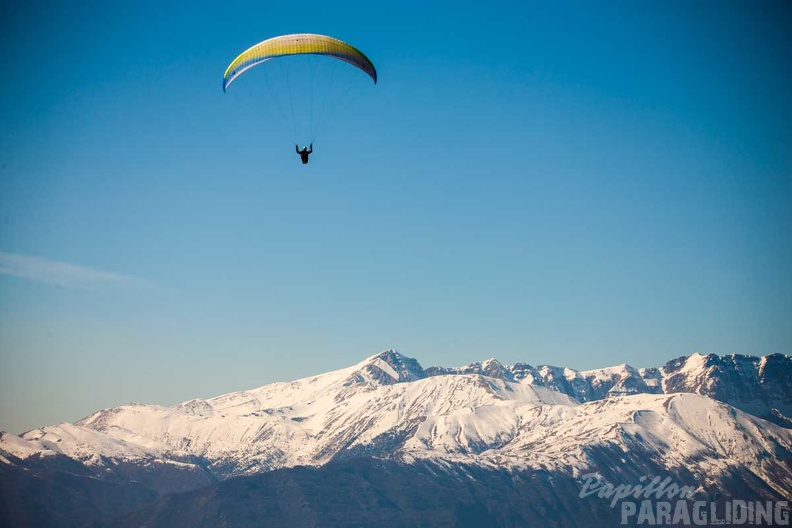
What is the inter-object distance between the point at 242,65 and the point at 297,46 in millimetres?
8487

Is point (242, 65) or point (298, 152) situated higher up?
point (242, 65)

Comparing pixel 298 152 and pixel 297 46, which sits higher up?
pixel 297 46

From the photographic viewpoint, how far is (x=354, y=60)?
12388 cm

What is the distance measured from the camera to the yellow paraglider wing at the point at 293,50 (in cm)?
12044

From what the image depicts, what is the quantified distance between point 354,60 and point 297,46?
8.40 m

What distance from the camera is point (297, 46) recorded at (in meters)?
120

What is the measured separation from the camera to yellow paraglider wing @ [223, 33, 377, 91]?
12044 cm

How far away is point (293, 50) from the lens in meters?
120

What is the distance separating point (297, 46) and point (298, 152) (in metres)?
15.5

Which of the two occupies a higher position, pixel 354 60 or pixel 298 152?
pixel 354 60

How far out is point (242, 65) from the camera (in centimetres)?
12281

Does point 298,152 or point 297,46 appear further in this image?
point 298,152
